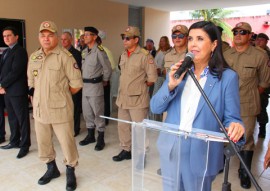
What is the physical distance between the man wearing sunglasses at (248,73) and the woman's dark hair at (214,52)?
1.45 meters

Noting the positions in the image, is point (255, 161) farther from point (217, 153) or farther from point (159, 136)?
point (159, 136)

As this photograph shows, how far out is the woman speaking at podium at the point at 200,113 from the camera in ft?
4.26

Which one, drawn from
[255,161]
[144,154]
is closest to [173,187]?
[144,154]

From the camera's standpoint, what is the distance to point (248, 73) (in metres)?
2.68

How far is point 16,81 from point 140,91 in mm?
1538

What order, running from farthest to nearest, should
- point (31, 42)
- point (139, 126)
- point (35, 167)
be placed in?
1. point (31, 42)
2. point (35, 167)
3. point (139, 126)

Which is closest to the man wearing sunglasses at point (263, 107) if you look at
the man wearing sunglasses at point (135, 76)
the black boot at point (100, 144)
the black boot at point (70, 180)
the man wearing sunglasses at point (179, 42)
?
the man wearing sunglasses at point (179, 42)

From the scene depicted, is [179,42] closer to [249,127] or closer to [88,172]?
[249,127]

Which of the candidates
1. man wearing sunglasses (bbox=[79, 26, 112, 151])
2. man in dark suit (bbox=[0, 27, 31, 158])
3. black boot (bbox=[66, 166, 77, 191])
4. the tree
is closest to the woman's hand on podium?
black boot (bbox=[66, 166, 77, 191])

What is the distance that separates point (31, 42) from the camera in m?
5.96

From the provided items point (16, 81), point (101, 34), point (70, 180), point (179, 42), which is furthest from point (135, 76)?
point (101, 34)

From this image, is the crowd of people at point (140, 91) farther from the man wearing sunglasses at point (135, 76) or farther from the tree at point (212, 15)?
the tree at point (212, 15)

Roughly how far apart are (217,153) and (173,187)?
29 cm

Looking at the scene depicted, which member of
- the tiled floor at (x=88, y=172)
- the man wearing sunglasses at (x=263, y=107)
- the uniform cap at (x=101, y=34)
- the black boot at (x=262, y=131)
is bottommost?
the tiled floor at (x=88, y=172)
